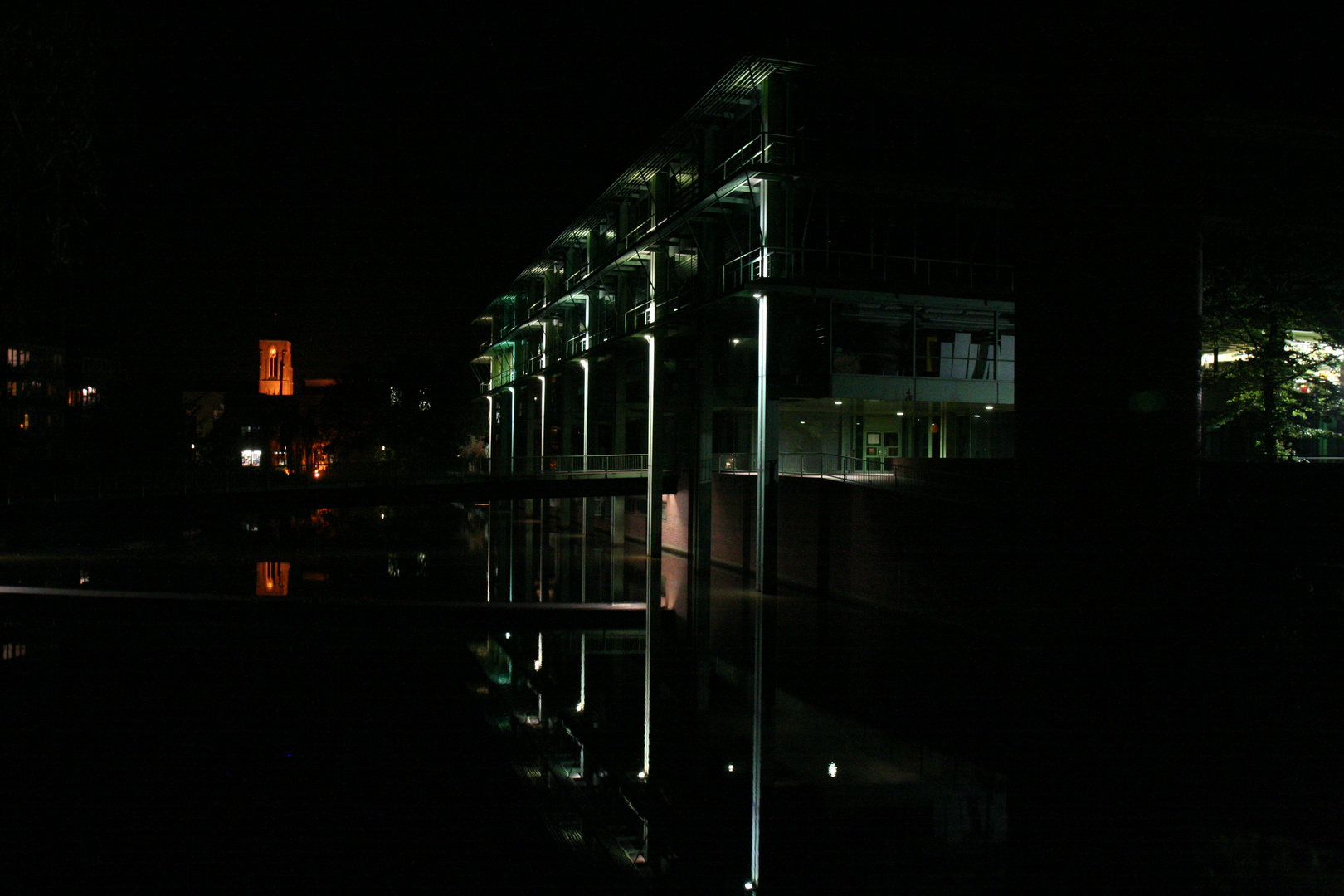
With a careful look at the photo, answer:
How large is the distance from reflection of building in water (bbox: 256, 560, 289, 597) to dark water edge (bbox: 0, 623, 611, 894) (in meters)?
8.52

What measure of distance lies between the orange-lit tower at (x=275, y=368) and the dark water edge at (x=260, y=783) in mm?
130869

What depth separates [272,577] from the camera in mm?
24547

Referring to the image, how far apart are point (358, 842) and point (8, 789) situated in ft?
11.0

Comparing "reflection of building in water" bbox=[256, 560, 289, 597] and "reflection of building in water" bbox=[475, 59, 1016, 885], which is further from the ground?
"reflection of building in water" bbox=[475, 59, 1016, 885]

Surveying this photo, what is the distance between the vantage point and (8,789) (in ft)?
24.8

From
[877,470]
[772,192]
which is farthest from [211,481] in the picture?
[877,470]

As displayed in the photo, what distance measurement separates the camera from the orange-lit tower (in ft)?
441

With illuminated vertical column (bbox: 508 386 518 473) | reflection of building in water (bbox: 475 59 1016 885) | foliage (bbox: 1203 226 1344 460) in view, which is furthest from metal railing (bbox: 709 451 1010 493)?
illuminated vertical column (bbox: 508 386 518 473)

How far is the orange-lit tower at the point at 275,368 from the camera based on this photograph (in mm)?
134375

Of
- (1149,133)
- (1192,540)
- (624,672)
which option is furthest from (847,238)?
(624,672)

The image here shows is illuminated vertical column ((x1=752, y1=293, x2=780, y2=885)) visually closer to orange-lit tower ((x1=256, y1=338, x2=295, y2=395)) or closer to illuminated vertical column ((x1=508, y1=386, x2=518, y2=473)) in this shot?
illuminated vertical column ((x1=508, y1=386, x2=518, y2=473))

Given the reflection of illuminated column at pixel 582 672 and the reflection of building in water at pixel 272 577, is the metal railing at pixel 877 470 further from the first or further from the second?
the reflection of building in water at pixel 272 577

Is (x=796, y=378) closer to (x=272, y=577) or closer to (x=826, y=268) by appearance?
(x=826, y=268)

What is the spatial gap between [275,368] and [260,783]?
138156mm
